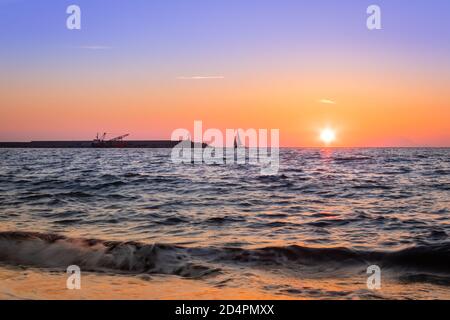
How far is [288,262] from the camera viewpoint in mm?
8781

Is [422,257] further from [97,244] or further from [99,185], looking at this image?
[99,185]

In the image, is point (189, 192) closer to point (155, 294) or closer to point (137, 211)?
point (137, 211)

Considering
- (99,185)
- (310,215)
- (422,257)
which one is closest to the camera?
(422,257)

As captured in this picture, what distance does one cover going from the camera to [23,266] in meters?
8.29

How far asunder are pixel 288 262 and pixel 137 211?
24.9ft

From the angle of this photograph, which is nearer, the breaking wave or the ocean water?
the ocean water

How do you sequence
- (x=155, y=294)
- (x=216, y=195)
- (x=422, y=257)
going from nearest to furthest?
1. (x=155, y=294)
2. (x=422, y=257)
3. (x=216, y=195)

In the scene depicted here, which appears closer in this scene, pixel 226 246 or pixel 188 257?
pixel 188 257

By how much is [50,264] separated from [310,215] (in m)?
8.37

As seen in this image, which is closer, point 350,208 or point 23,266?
point 23,266

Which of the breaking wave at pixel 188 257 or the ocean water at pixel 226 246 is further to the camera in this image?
the breaking wave at pixel 188 257
